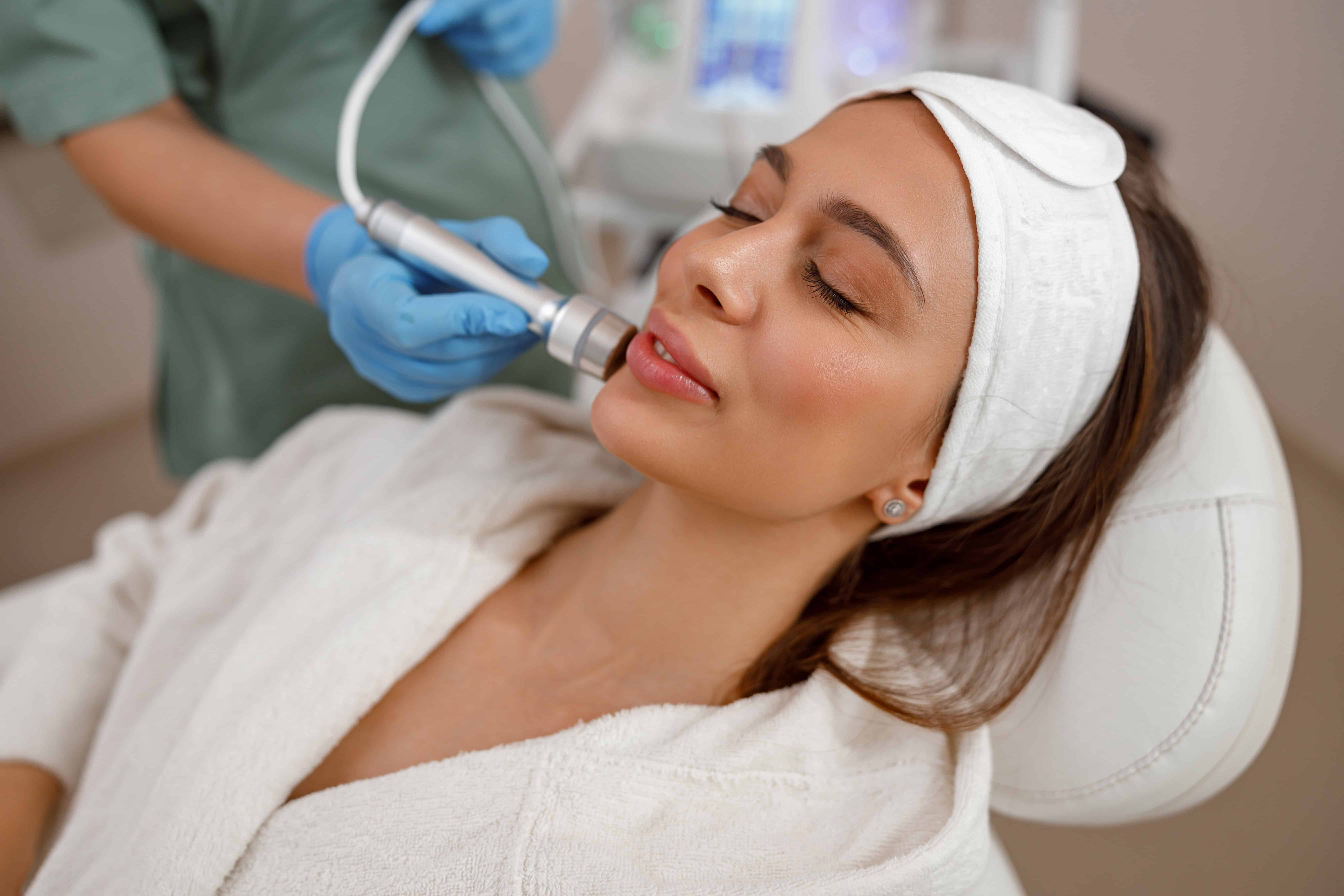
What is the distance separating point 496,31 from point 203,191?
46cm

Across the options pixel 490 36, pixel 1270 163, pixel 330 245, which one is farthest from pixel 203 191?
pixel 1270 163

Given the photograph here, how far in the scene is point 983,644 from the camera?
34.9 inches

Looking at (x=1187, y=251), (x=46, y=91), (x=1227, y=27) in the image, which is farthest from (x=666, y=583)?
(x=1227, y=27)

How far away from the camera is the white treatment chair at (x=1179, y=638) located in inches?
29.3

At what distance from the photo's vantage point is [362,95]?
99cm

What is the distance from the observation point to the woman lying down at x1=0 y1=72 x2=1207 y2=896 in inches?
28.3

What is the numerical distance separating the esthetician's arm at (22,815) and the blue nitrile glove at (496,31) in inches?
39.0

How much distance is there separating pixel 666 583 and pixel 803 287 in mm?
331

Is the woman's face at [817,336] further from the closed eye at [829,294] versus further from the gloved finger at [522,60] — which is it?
the gloved finger at [522,60]

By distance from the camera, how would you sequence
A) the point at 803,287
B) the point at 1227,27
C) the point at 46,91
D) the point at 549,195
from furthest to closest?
the point at 1227,27 → the point at 549,195 → the point at 46,91 → the point at 803,287

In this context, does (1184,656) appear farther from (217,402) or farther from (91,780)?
(217,402)

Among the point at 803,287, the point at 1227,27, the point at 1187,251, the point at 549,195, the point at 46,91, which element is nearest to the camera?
the point at 803,287

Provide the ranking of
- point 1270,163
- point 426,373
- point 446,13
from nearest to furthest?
point 426,373
point 446,13
point 1270,163

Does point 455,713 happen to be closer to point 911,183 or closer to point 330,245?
point 330,245
